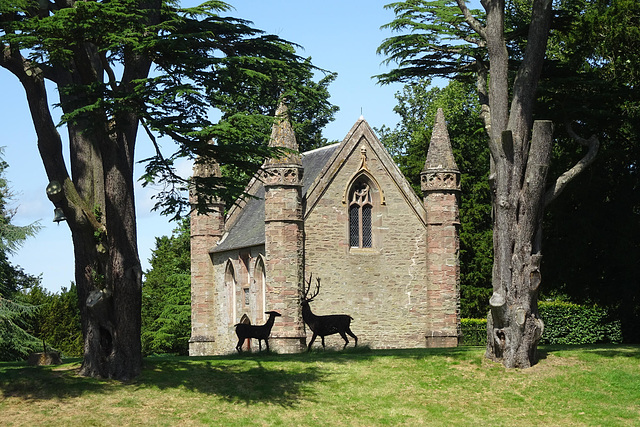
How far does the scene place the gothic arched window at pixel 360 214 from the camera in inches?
1312

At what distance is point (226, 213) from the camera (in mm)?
38812

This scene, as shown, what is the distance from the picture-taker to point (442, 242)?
33219 mm

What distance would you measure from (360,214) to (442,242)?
326 cm

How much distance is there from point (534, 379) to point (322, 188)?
1306 cm

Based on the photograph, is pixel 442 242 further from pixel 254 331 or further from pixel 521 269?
pixel 521 269

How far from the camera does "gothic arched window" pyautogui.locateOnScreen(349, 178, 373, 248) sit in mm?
33312

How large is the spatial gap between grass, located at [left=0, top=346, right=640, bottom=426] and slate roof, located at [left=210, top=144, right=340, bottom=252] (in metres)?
10.3

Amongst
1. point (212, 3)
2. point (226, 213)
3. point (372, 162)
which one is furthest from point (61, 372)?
point (226, 213)

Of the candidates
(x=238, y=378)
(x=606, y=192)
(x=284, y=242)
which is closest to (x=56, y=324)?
(x=284, y=242)

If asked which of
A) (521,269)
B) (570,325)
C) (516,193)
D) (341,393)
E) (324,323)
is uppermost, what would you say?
(516,193)

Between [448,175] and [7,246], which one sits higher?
[448,175]

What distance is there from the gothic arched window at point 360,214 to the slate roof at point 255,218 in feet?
5.41

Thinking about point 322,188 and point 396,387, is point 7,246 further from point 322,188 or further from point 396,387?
point 396,387

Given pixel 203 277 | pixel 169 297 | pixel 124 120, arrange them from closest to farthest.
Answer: pixel 124 120 < pixel 203 277 < pixel 169 297
